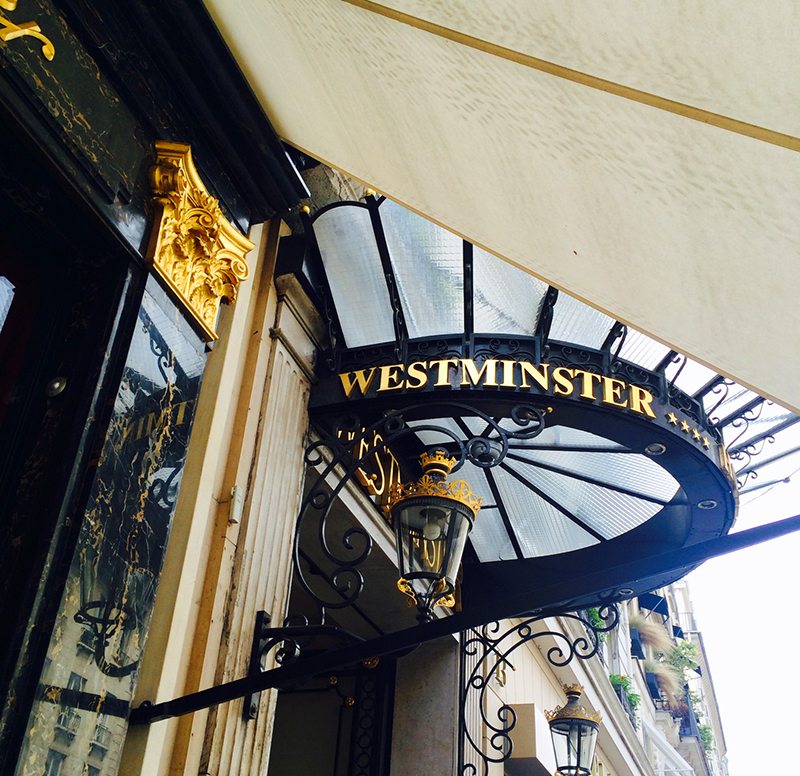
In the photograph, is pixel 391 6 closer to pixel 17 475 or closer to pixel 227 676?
pixel 17 475

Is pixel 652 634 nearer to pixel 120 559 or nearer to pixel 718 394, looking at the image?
pixel 718 394

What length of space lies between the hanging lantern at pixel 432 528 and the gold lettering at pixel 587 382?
0.82 metres

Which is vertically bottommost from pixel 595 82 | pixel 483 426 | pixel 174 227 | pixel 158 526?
pixel 158 526

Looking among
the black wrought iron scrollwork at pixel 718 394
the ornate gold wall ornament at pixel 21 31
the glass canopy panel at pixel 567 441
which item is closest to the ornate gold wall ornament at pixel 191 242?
the ornate gold wall ornament at pixel 21 31

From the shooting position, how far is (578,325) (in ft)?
16.1

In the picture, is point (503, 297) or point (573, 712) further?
point (573, 712)

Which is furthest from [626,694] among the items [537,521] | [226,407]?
[226,407]

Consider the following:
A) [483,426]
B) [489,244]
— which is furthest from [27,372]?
[483,426]

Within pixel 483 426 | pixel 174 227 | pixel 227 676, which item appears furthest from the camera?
pixel 483 426

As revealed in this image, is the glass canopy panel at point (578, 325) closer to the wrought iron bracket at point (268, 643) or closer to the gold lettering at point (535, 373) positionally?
the gold lettering at point (535, 373)

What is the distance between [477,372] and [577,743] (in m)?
3.62

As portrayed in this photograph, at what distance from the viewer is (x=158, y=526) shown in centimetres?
291

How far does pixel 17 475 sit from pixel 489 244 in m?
1.63

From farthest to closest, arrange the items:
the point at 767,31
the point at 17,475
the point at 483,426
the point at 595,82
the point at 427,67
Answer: the point at 483,426 < the point at 17,475 < the point at 427,67 < the point at 595,82 < the point at 767,31
